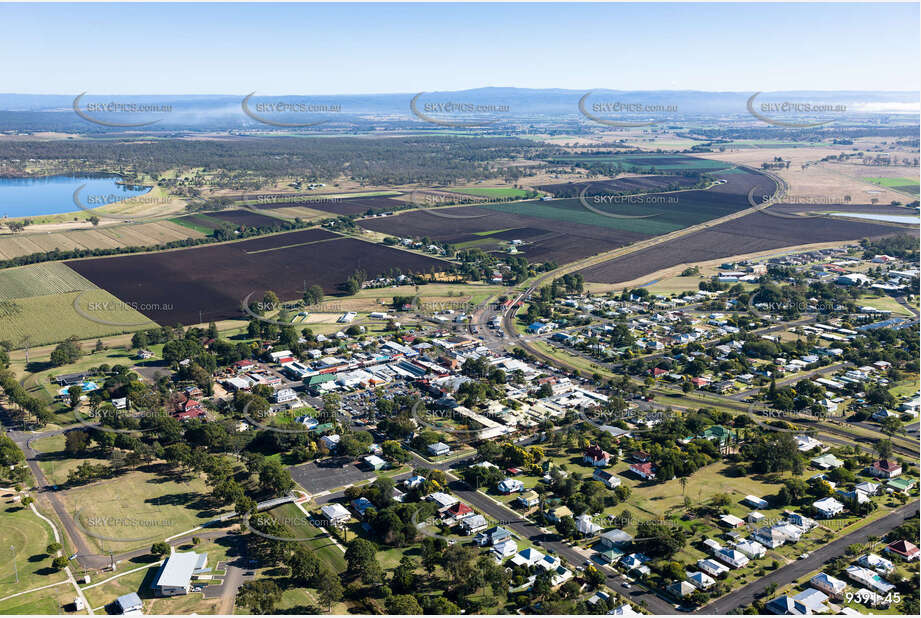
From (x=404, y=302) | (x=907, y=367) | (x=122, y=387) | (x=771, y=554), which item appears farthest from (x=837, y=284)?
(x=122, y=387)

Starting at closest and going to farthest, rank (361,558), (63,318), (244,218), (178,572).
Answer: (178,572)
(361,558)
(63,318)
(244,218)

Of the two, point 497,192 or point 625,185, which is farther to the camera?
point 625,185

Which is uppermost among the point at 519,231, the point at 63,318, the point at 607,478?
the point at 519,231

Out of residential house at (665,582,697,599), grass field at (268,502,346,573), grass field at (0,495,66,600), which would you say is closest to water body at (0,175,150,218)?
grass field at (0,495,66,600)

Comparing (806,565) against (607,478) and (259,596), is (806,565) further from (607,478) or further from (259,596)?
(259,596)

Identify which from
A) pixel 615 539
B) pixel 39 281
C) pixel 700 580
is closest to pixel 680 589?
pixel 700 580

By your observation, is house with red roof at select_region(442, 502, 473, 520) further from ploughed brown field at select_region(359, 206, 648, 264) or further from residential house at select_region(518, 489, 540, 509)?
ploughed brown field at select_region(359, 206, 648, 264)

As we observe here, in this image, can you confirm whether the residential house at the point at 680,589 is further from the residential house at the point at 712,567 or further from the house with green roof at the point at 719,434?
the house with green roof at the point at 719,434
